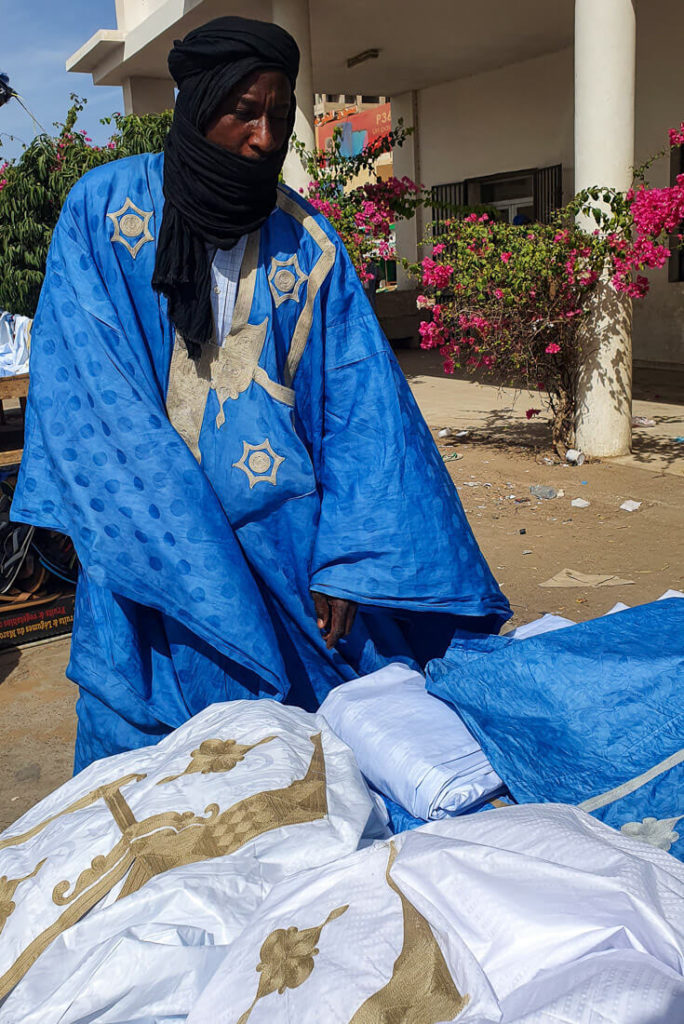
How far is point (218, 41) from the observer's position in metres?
1.96

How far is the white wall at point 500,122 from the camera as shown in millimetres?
10984

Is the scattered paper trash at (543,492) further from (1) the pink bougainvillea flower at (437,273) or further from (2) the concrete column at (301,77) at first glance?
(2) the concrete column at (301,77)

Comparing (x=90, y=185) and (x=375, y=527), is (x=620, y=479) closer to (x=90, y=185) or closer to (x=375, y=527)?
(x=375, y=527)

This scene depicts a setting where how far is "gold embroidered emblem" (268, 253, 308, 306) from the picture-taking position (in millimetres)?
2252

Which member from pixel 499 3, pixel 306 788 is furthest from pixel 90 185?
pixel 499 3

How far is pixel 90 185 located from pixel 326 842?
1.48 m

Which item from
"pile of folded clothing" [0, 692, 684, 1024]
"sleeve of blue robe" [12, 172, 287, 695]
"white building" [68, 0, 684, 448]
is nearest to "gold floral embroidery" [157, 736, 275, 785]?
"pile of folded clothing" [0, 692, 684, 1024]

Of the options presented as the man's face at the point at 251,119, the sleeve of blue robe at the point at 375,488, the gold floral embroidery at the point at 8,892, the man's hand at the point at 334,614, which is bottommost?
the gold floral embroidery at the point at 8,892

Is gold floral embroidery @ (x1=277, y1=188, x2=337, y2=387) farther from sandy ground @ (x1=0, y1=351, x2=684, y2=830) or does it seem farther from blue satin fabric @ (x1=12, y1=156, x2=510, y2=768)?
sandy ground @ (x1=0, y1=351, x2=684, y2=830)

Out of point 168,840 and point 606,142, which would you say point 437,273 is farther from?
point 168,840

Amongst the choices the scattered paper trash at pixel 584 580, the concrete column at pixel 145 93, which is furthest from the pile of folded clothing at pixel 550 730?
the concrete column at pixel 145 93

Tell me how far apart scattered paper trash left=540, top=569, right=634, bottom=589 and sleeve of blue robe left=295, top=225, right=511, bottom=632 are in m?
2.08

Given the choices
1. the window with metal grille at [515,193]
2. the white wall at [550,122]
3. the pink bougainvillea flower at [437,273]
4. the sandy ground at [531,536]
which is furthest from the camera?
the window with metal grille at [515,193]

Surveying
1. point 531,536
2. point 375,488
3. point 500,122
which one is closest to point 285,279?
point 375,488
